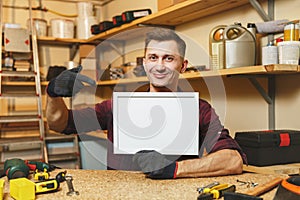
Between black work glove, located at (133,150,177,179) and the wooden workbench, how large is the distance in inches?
1.0

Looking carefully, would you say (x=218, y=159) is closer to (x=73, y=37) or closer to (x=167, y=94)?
(x=167, y=94)

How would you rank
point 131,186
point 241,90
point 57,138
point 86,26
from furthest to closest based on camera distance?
1. point 86,26
2. point 57,138
3. point 241,90
4. point 131,186

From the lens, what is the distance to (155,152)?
1288mm

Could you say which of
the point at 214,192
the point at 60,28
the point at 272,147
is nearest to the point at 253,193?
the point at 214,192

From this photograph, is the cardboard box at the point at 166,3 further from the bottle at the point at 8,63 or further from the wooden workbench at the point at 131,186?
the bottle at the point at 8,63

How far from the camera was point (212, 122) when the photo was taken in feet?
5.23

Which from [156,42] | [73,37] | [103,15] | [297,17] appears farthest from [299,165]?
[103,15]

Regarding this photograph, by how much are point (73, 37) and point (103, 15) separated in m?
0.52

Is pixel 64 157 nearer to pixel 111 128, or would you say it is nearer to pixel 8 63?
pixel 8 63

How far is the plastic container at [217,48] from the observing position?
190 centimetres

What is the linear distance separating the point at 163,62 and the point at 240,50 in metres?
0.46

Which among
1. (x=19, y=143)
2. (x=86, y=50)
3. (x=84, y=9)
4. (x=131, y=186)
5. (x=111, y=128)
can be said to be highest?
(x=84, y=9)

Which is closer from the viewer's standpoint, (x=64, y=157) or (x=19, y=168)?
(x=19, y=168)

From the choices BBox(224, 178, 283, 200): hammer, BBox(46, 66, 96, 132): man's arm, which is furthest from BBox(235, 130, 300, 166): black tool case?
BBox(46, 66, 96, 132): man's arm
